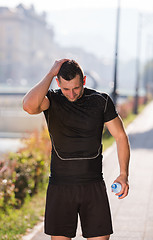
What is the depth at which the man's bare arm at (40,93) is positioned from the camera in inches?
119

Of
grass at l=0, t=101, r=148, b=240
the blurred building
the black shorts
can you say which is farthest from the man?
the blurred building

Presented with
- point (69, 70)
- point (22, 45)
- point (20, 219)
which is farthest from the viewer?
point (22, 45)

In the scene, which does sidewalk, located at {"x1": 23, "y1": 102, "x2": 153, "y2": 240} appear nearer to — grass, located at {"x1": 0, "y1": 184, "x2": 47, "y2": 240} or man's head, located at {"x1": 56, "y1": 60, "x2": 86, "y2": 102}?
grass, located at {"x1": 0, "y1": 184, "x2": 47, "y2": 240}

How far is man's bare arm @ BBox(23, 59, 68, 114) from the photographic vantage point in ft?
9.91

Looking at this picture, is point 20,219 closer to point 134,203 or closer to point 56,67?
point 134,203

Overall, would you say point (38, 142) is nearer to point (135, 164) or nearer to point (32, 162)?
point (135, 164)

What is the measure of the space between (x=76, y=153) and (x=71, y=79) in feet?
1.60

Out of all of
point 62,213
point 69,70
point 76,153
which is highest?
point 69,70

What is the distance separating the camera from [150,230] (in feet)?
19.2

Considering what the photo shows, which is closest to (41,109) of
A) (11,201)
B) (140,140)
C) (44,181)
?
(11,201)

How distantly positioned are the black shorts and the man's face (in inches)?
23.1

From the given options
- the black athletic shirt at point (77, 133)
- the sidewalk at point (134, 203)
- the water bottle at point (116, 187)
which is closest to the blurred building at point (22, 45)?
the sidewalk at point (134, 203)

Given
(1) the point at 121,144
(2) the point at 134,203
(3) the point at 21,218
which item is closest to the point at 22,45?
(2) the point at 134,203

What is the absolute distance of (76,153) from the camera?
3.12 m
